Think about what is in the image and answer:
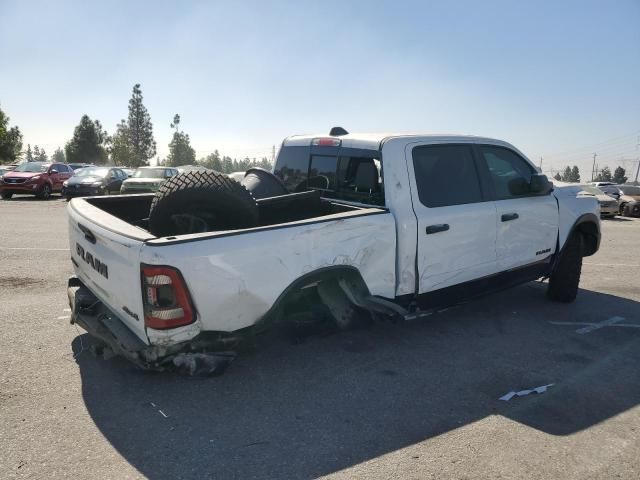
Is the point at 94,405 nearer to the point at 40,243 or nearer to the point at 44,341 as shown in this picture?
the point at 44,341

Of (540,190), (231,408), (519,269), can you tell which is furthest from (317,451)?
(540,190)

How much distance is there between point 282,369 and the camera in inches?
144

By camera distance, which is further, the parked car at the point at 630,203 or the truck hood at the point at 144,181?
the parked car at the point at 630,203

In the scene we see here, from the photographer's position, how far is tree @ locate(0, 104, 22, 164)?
169 feet

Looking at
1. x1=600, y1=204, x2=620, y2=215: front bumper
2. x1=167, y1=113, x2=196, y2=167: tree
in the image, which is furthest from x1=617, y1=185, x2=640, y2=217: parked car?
x1=167, y1=113, x2=196, y2=167: tree

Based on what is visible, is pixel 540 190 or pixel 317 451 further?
pixel 540 190

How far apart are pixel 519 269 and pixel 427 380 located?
1.95 m

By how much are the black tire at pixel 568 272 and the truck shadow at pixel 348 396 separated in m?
0.93

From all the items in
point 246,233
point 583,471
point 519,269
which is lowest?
point 583,471

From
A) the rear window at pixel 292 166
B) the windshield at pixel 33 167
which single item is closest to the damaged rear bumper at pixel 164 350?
the rear window at pixel 292 166

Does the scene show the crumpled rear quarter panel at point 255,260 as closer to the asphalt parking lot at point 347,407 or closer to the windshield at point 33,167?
the asphalt parking lot at point 347,407

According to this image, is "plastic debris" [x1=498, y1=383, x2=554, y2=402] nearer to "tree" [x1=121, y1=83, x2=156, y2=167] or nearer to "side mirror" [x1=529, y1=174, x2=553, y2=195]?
"side mirror" [x1=529, y1=174, x2=553, y2=195]

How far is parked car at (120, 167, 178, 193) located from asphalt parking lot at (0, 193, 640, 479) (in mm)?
13338

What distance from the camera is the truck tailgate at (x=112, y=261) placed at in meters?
2.83
